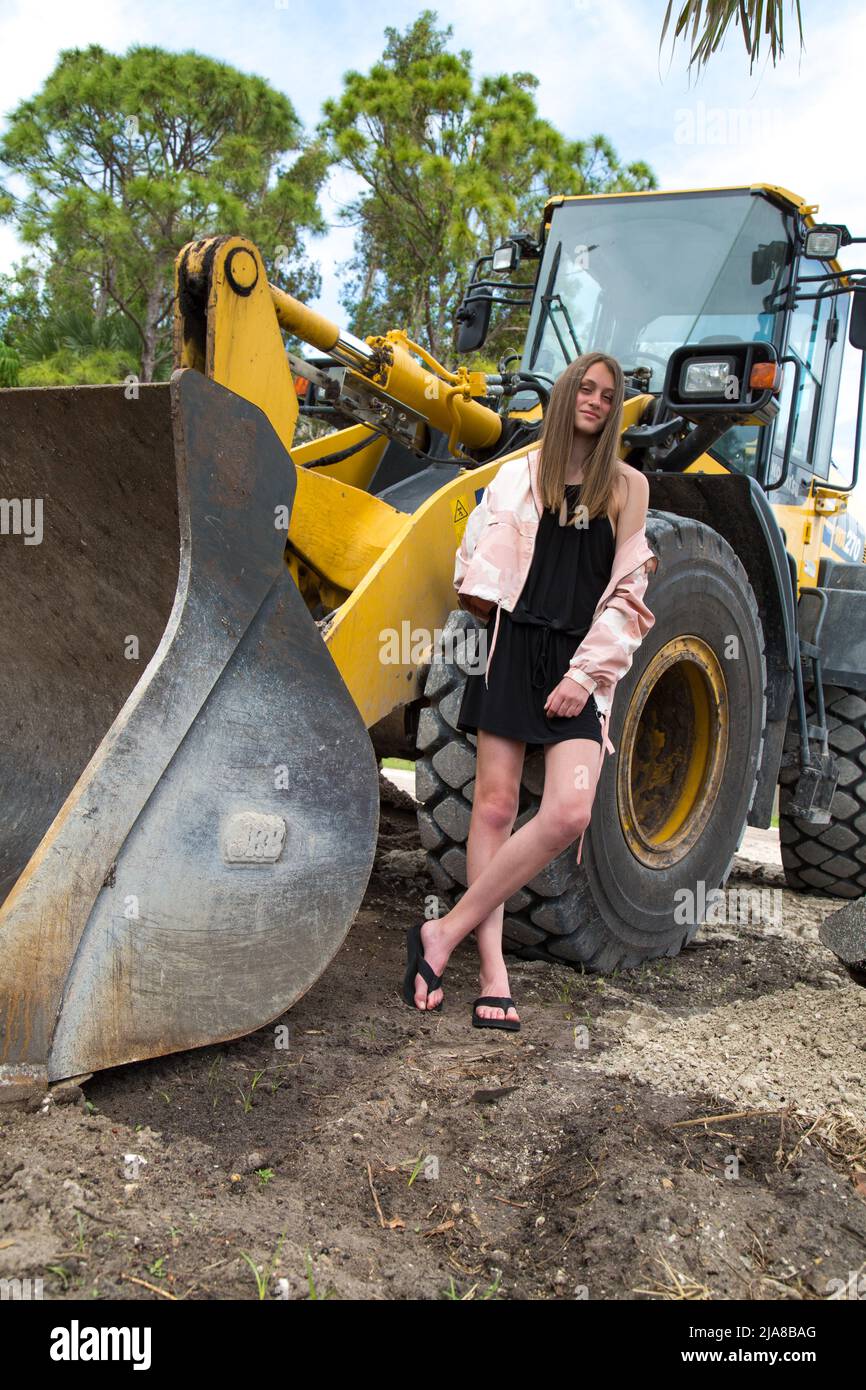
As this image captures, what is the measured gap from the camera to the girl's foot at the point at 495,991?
295 cm

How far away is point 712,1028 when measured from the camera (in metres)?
3.16

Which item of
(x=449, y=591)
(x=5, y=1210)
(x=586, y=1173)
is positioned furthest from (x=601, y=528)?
(x=5, y=1210)

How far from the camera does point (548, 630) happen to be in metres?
3.03

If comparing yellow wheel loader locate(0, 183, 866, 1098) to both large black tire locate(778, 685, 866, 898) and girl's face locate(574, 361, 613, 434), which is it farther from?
girl's face locate(574, 361, 613, 434)

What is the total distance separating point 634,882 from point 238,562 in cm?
162

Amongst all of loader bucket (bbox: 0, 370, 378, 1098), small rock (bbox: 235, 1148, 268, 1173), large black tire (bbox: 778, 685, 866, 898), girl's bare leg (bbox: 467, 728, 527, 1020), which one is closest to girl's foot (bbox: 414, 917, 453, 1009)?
girl's bare leg (bbox: 467, 728, 527, 1020)

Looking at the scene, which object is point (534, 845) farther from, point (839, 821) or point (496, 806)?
point (839, 821)

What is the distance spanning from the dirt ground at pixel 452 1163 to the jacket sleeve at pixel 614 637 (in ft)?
2.92

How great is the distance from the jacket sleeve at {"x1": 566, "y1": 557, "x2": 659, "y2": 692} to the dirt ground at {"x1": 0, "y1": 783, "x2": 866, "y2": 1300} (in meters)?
0.89

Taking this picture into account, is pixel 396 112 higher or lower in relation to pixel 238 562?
higher

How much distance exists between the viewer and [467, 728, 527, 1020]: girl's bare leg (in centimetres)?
306

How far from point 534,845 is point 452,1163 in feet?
2.90

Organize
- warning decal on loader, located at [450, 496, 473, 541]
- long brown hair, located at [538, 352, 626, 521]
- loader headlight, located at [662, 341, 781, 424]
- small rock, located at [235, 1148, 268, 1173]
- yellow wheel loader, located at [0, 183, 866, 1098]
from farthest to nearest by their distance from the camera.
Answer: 1. loader headlight, located at [662, 341, 781, 424]
2. warning decal on loader, located at [450, 496, 473, 541]
3. long brown hair, located at [538, 352, 626, 521]
4. yellow wheel loader, located at [0, 183, 866, 1098]
5. small rock, located at [235, 1148, 268, 1173]

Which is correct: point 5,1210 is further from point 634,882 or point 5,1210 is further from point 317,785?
point 634,882
